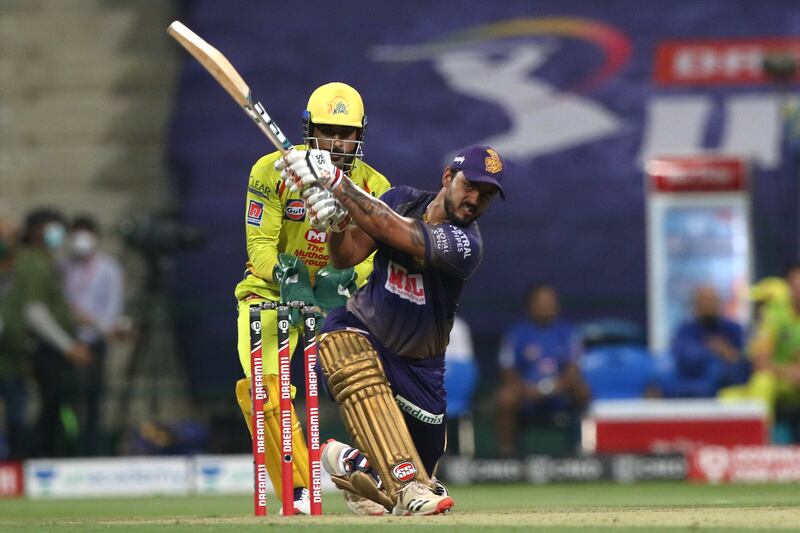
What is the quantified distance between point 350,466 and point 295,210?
4.01 feet

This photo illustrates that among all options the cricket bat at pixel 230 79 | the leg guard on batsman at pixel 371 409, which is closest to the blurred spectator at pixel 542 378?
the leg guard on batsman at pixel 371 409

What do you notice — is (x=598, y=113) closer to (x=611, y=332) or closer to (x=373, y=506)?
(x=611, y=332)

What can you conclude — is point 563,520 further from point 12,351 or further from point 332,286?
point 12,351

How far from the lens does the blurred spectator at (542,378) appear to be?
42.6 ft

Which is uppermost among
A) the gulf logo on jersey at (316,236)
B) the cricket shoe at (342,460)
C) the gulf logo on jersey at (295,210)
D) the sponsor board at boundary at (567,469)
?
the gulf logo on jersey at (295,210)

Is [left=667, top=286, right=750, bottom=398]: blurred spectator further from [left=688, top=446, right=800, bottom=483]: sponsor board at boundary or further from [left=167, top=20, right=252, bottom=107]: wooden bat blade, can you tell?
[left=167, top=20, right=252, bottom=107]: wooden bat blade

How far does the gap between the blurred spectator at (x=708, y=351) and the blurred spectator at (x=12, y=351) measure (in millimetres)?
4891

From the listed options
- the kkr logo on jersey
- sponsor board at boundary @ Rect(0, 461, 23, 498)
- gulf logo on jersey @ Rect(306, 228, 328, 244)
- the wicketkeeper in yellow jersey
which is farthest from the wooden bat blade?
sponsor board at boundary @ Rect(0, 461, 23, 498)

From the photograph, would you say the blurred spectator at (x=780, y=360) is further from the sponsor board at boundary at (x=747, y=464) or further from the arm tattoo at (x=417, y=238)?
the arm tattoo at (x=417, y=238)

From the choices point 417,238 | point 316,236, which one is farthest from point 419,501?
point 316,236

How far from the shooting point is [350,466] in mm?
7645

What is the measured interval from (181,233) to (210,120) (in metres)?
2.72

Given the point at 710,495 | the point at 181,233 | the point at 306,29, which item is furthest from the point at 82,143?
the point at 710,495

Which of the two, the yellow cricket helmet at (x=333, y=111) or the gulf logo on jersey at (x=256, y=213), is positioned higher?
the yellow cricket helmet at (x=333, y=111)
